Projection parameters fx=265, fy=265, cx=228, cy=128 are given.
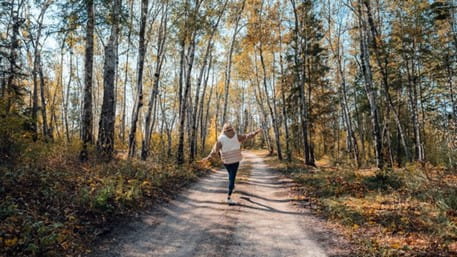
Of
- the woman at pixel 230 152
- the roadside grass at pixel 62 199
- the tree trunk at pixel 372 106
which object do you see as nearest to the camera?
the roadside grass at pixel 62 199

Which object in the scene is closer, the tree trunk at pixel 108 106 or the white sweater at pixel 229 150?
the white sweater at pixel 229 150

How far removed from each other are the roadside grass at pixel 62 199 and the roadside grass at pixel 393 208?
4377 millimetres

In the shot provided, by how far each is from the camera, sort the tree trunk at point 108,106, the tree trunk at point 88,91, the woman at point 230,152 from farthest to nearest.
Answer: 1. the tree trunk at point 108,106
2. the tree trunk at point 88,91
3. the woman at point 230,152

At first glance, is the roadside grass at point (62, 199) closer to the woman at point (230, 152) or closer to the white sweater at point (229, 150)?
the woman at point (230, 152)

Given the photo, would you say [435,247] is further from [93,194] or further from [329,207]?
[93,194]

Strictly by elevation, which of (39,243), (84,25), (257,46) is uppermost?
(257,46)

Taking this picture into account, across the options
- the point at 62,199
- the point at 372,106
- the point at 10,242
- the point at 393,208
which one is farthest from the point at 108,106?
the point at 372,106

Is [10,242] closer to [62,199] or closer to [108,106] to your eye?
[62,199]

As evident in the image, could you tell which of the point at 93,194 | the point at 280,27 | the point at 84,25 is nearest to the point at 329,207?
the point at 93,194

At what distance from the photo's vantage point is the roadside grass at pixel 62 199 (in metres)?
3.69

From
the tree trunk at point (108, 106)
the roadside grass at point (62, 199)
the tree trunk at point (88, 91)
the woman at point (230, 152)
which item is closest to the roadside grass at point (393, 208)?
the woman at point (230, 152)

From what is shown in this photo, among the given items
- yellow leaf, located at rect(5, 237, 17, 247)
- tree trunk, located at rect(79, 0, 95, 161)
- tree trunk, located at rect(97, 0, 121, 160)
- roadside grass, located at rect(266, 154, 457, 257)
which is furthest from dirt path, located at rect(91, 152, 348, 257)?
tree trunk, located at rect(79, 0, 95, 161)

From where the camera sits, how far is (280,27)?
66.4ft

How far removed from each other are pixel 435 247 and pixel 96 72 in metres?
33.0
